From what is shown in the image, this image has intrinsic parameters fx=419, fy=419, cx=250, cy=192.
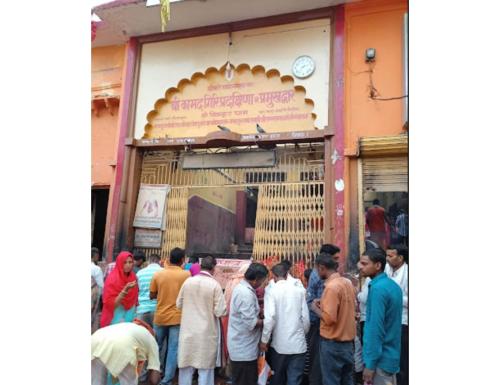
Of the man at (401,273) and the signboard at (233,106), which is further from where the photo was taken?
the signboard at (233,106)

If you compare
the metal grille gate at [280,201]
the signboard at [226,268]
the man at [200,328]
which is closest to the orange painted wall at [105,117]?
the metal grille gate at [280,201]

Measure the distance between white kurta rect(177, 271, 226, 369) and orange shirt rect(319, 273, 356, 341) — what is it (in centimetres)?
115

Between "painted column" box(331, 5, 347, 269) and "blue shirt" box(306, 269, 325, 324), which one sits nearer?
"blue shirt" box(306, 269, 325, 324)

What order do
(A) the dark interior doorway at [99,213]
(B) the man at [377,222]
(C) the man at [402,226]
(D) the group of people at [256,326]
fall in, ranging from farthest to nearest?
(A) the dark interior doorway at [99,213], (B) the man at [377,222], (C) the man at [402,226], (D) the group of people at [256,326]

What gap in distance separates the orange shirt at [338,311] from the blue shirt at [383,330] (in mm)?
340

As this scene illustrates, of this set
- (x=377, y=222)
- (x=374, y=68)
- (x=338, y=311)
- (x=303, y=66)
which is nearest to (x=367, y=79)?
(x=374, y=68)

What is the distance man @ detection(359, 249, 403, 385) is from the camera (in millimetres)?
3283

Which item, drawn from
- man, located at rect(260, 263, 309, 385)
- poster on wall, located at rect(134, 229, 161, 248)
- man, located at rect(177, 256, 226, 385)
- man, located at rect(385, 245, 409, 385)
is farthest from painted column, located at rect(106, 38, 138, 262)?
man, located at rect(385, 245, 409, 385)

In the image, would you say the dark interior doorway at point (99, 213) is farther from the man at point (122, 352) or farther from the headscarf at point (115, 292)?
the man at point (122, 352)

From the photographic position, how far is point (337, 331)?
370 centimetres

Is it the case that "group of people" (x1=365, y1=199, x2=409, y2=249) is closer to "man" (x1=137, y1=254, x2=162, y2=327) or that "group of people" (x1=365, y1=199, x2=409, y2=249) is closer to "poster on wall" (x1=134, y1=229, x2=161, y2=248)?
"man" (x1=137, y1=254, x2=162, y2=327)

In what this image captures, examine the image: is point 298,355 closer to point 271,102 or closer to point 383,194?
point 383,194

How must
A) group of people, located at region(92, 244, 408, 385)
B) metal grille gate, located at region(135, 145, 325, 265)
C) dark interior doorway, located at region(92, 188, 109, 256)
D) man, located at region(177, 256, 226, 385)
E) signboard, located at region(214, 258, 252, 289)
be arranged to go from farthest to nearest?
dark interior doorway, located at region(92, 188, 109, 256)
signboard, located at region(214, 258, 252, 289)
metal grille gate, located at region(135, 145, 325, 265)
man, located at region(177, 256, 226, 385)
group of people, located at region(92, 244, 408, 385)

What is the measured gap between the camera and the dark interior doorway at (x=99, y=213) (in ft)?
29.9
